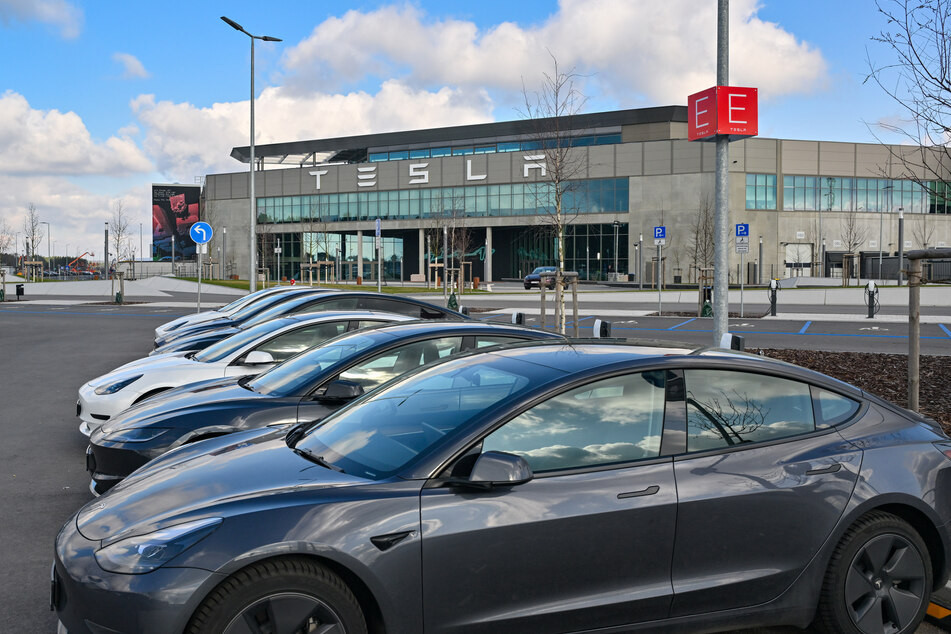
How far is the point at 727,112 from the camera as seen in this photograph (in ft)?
29.6

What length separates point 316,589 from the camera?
9.56 ft

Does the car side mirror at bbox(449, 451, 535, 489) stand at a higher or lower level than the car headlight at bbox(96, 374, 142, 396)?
higher

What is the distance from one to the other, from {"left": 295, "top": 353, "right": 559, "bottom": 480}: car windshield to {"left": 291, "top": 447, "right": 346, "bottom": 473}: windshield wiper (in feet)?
0.05

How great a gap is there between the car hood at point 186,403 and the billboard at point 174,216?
124 m

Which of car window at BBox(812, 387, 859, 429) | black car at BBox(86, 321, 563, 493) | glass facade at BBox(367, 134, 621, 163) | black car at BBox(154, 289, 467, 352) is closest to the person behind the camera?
car window at BBox(812, 387, 859, 429)

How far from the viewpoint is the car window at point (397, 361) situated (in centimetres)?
566

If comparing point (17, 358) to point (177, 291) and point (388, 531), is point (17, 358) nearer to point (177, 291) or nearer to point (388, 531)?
point (388, 531)

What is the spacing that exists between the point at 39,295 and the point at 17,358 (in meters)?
36.6

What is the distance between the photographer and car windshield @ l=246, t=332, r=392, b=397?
5715mm

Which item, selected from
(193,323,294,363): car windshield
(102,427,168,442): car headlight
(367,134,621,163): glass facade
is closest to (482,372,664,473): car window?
(102,427,168,442): car headlight

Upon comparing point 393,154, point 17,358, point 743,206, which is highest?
point 393,154

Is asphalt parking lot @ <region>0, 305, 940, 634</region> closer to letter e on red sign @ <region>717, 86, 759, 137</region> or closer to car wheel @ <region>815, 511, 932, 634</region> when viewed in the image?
car wheel @ <region>815, 511, 932, 634</region>

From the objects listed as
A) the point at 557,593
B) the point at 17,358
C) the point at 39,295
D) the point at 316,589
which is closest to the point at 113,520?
the point at 316,589

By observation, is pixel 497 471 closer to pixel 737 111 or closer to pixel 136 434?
pixel 136 434
